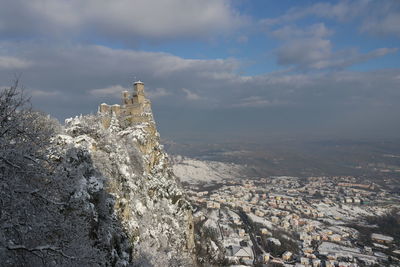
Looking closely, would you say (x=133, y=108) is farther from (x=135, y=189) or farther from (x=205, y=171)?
(x=205, y=171)

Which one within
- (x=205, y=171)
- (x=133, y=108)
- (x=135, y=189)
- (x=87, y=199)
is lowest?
(x=205, y=171)

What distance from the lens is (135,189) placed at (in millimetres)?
22156

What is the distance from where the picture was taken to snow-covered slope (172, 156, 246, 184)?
15388 centimetres

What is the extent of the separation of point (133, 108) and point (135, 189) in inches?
580

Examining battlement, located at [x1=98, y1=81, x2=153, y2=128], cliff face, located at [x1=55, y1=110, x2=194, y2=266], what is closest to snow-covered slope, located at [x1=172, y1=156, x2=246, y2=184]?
battlement, located at [x1=98, y1=81, x2=153, y2=128]

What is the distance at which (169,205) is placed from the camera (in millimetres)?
29188

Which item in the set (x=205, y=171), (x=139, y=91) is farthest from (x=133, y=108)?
(x=205, y=171)

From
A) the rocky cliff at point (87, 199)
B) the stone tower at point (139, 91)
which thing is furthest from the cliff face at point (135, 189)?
the stone tower at point (139, 91)

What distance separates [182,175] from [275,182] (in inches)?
2035

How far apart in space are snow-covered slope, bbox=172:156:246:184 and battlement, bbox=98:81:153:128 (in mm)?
113376

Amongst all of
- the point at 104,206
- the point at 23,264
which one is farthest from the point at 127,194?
the point at 23,264

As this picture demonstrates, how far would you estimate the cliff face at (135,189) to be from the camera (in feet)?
52.5

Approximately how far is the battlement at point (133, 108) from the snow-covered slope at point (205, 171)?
372 ft

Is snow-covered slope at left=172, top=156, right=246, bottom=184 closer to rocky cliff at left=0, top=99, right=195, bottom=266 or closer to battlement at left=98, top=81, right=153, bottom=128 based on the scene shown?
battlement at left=98, top=81, right=153, bottom=128
